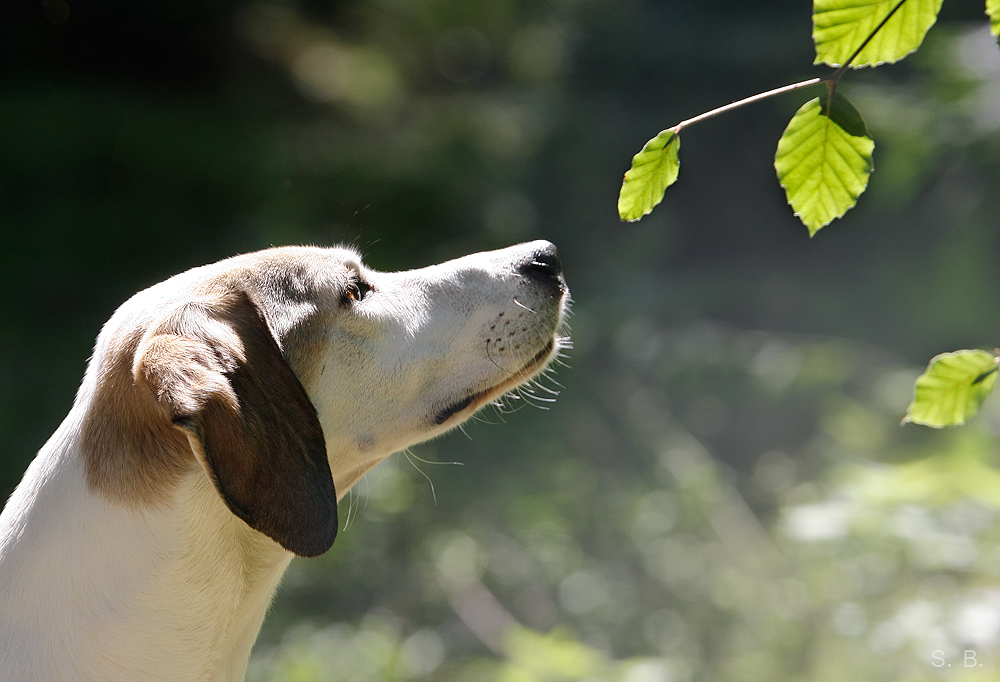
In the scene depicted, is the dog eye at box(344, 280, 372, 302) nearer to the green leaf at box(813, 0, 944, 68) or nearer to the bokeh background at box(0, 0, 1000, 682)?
the green leaf at box(813, 0, 944, 68)

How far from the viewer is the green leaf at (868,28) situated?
0.80 metres

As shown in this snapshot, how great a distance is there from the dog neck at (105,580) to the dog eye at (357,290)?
0.48 m

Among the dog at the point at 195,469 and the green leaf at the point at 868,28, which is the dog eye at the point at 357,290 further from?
the green leaf at the point at 868,28

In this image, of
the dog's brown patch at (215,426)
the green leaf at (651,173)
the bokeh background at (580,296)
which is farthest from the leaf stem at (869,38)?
Result: the bokeh background at (580,296)

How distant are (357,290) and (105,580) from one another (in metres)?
0.70

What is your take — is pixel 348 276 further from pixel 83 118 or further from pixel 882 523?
pixel 83 118

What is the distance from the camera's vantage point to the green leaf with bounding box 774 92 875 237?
851 mm

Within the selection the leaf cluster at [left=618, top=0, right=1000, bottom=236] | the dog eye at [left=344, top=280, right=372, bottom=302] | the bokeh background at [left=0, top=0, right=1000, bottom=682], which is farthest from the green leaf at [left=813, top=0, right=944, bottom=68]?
the bokeh background at [left=0, top=0, right=1000, bottom=682]

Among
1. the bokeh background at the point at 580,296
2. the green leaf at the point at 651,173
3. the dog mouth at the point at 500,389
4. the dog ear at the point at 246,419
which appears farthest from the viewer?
the bokeh background at the point at 580,296

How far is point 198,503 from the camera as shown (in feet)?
4.40

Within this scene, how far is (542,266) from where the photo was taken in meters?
1.76

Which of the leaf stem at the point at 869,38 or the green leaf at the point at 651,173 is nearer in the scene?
the leaf stem at the point at 869,38

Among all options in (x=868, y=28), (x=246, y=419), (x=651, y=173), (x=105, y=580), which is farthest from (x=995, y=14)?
(x=105, y=580)

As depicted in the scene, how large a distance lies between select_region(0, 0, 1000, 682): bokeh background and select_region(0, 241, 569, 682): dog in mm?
1284
